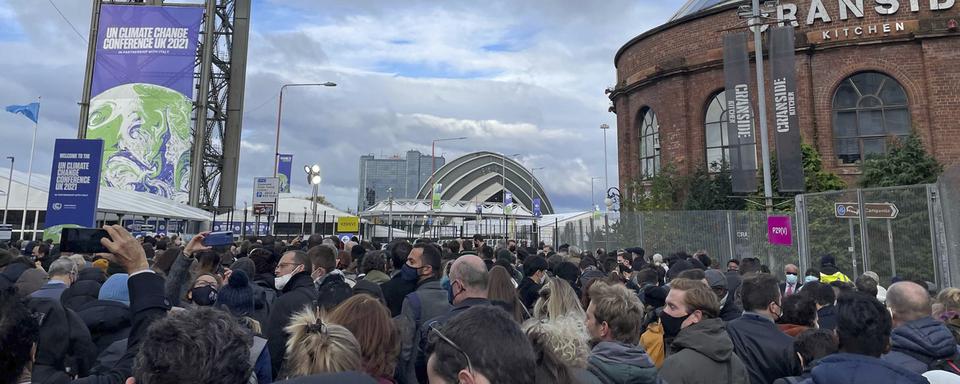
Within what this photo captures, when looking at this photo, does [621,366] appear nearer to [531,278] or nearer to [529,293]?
[529,293]

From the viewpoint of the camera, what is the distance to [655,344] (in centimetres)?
400

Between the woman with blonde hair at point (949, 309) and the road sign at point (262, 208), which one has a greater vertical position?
the road sign at point (262, 208)

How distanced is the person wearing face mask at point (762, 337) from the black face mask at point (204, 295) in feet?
13.9

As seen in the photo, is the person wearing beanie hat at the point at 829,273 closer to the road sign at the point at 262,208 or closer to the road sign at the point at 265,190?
the road sign at the point at 265,190

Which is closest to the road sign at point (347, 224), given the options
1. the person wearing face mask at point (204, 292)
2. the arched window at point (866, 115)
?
the person wearing face mask at point (204, 292)

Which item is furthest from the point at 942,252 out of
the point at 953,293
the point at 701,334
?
the point at 701,334

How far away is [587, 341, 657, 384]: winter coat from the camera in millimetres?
2695

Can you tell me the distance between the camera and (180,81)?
33.8 metres

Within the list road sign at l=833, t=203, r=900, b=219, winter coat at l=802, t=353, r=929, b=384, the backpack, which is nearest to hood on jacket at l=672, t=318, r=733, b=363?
winter coat at l=802, t=353, r=929, b=384

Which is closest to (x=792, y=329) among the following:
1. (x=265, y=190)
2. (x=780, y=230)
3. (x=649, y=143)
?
(x=780, y=230)

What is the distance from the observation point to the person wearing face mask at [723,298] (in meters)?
5.00

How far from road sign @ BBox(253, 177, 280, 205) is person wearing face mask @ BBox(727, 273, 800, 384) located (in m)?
17.6

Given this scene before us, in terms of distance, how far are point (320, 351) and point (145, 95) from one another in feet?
123

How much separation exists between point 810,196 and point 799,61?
15164 mm
